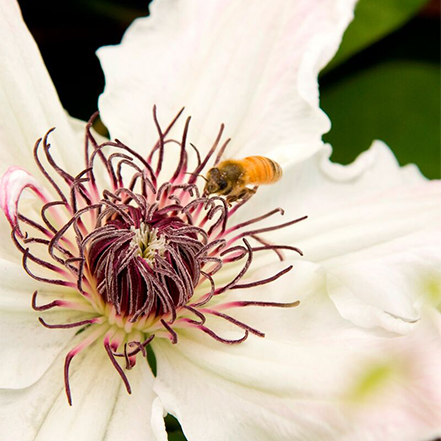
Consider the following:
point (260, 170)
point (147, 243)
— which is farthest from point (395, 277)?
point (147, 243)

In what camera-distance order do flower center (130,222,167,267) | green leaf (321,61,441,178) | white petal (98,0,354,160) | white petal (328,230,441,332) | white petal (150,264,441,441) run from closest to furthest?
1. white petal (150,264,441,441)
2. flower center (130,222,167,267)
3. white petal (328,230,441,332)
4. white petal (98,0,354,160)
5. green leaf (321,61,441,178)

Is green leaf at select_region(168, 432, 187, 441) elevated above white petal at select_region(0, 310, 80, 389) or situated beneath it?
situated beneath

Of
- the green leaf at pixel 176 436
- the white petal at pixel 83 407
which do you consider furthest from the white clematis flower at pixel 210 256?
the green leaf at pixel 176 436

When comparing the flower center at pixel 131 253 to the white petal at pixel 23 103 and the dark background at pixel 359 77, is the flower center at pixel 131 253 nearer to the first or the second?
the white petal at pixel 23 103

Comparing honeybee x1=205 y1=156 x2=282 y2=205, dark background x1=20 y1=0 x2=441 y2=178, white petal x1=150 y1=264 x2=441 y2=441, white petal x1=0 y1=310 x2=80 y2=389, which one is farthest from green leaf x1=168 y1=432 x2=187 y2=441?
dark background x1=20 y1=0 x2=441 y2=178

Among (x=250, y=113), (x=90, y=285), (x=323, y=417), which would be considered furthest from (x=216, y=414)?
(x=250, y=113)

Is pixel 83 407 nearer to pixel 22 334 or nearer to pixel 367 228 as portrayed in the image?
pixel 22 334

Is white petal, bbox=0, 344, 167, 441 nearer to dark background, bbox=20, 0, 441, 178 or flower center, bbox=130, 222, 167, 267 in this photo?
flower center, bbox=130, 222, 167, 267
